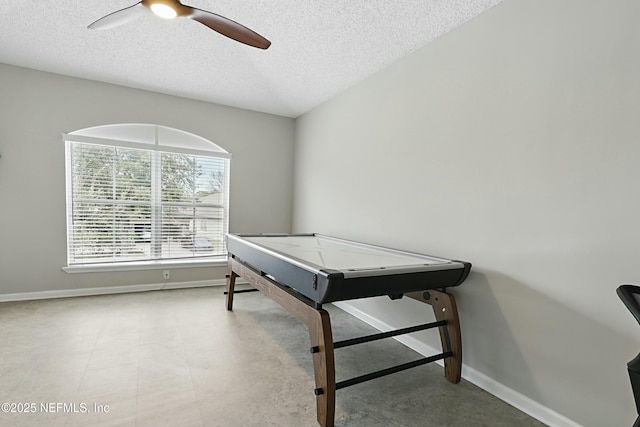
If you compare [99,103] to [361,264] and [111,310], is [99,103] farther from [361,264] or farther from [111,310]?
[361,264]

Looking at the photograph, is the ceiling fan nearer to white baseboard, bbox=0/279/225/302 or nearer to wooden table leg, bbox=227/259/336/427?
wooden table leg, bbox=227/259/336/427

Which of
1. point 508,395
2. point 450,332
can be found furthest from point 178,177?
point 508,395

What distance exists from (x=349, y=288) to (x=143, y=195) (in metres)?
3.57

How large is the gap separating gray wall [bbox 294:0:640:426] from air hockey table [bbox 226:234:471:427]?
0.22 m

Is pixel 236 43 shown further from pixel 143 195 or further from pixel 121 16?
pixel 143 195

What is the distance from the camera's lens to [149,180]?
423cm

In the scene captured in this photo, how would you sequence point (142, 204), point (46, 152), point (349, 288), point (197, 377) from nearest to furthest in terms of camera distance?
point (349, 288) < point (197, 377) < point (46, 152) < point (142, 204)

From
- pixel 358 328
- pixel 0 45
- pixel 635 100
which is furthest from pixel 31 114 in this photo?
pixel 635 100

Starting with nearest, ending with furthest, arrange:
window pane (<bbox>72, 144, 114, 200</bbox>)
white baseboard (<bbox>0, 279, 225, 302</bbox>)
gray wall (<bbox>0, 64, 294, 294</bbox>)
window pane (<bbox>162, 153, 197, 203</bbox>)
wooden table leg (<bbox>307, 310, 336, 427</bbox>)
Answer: wooden table leg (<bbox>307, 310, 336, 427</bbox>) < gray wall (<bbox>0, 64, 294, 294</bbox>) < white baseboard (<bbox>0, 279, 225, 302</bbox>) < window pane (<bbox>72, 144, 114, 200</bbox>) < window pane (<bbox>162, 153, 197, 203</bbox>)

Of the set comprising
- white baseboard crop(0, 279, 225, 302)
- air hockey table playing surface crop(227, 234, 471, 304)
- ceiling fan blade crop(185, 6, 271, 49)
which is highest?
ceiling fan blade crop(185, 6, 271, 49)

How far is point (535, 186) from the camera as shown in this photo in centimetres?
191

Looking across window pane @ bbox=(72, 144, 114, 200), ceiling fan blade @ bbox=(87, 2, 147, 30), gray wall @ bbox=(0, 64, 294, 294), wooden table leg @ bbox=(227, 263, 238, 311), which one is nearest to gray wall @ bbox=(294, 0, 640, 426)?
wooden table leg @ bbox=(227, 263, 238, 311)

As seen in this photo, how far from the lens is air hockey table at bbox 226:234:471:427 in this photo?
173 cm

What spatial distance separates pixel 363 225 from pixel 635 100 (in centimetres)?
226
